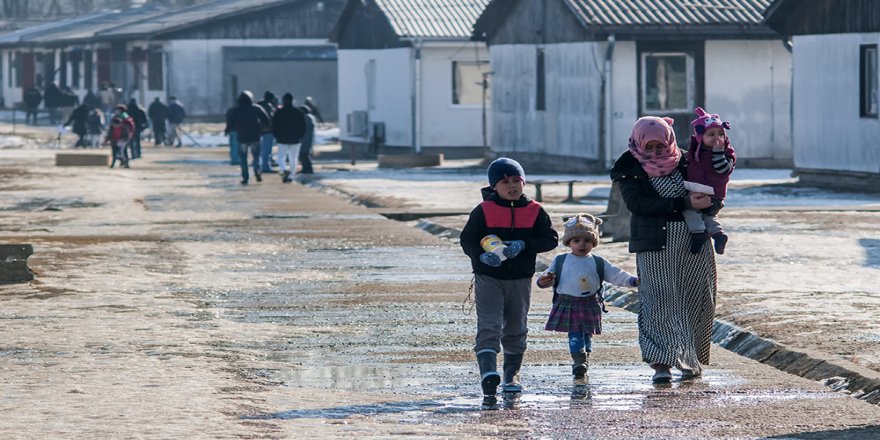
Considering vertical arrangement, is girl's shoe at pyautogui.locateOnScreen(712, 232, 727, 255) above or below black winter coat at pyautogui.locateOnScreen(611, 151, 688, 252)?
below

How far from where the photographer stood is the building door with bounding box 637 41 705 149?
111 feet

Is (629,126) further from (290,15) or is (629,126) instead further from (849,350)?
(290,15)

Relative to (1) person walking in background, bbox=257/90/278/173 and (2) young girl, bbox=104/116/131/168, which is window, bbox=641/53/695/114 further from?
(2) young girl, bbox=104/116/131/168

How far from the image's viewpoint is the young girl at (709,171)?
10.2 metres

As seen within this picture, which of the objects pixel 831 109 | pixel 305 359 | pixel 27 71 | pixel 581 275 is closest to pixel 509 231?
pixel 581 275

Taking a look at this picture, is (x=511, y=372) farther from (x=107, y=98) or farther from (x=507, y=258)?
(x=107, y=98)

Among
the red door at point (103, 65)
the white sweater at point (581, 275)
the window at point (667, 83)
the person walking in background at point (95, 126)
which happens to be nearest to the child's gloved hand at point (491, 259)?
the white sweater at point (581, 275)

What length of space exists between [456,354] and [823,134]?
61.2 ft

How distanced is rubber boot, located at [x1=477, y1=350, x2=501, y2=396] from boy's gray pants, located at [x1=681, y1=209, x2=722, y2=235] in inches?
57.4

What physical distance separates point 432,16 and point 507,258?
34.2 m

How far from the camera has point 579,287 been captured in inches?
406

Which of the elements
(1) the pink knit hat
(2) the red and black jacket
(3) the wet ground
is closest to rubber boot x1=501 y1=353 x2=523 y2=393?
(3) the wet ground

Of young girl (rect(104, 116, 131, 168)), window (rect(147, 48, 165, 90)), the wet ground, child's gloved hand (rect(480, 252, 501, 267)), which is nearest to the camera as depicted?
the wet ground

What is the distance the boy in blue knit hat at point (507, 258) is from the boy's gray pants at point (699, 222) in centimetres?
85
